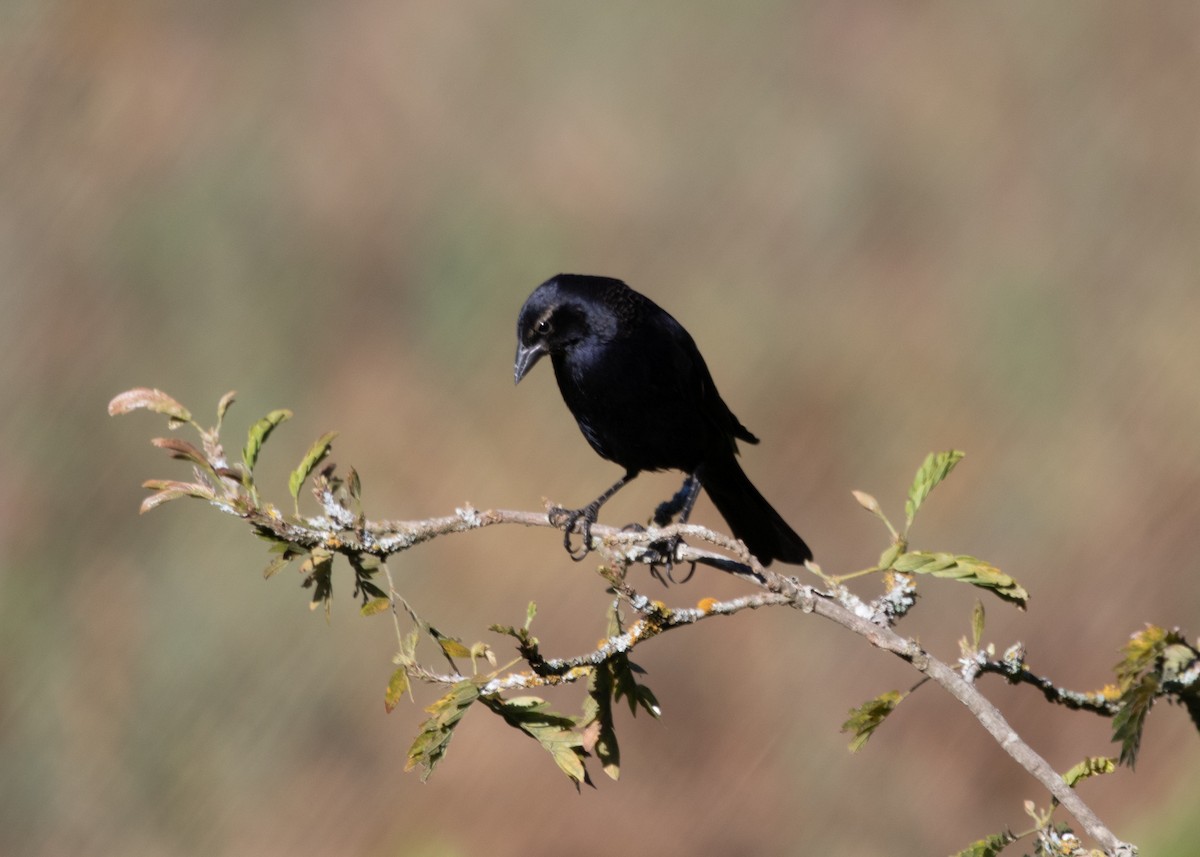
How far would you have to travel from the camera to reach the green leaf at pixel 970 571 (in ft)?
5.23

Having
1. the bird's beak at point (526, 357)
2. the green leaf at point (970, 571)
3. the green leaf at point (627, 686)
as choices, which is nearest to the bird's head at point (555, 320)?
the bird's beak at point (526, 357)

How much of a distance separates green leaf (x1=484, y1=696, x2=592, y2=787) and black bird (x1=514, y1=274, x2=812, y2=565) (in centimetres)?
156

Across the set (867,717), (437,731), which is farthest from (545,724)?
(867,717)

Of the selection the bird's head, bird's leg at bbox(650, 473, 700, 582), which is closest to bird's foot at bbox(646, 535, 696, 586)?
bird's leg at bbox(650, 473, 700, 582)

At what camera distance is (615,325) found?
130 inches

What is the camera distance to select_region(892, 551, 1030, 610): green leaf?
5.23 feet

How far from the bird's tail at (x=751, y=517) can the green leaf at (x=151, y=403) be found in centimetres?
184

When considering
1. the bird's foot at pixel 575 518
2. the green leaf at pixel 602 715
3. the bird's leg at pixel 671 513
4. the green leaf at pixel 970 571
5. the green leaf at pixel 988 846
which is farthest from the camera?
A: the bird's foot at pixel 575 518

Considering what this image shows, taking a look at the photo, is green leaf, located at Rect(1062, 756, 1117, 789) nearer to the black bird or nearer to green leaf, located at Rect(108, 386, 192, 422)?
green leaf, located at Rect(108, 386, 192, 422)

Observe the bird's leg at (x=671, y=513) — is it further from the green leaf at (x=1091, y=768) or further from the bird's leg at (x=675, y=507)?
the green leaf at (x=1091, y=768)

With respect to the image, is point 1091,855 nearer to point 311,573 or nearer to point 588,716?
point 588,716

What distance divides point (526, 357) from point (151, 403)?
1.64 metres

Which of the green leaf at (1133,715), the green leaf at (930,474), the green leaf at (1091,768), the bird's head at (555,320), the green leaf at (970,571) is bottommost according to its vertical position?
the green leaf at (1133,715)

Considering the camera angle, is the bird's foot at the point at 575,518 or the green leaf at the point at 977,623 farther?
the bird's foot at the point at 575,518
